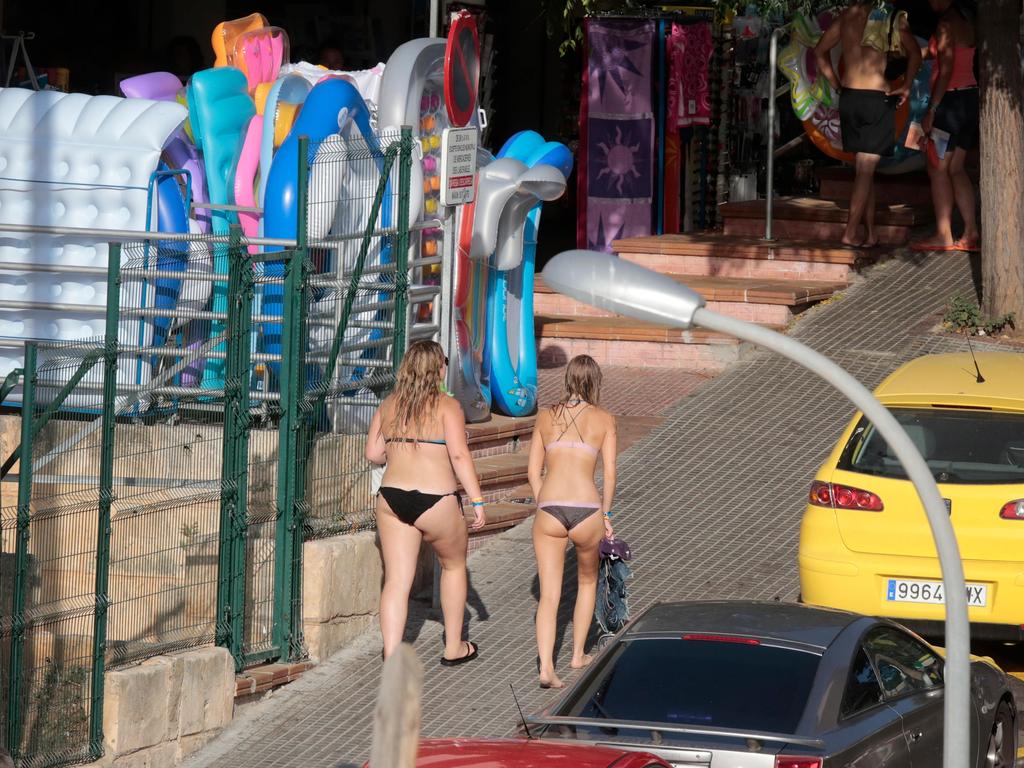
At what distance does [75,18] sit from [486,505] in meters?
11.2

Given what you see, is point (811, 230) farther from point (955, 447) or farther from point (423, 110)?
point (955, 447)

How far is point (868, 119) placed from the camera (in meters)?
16.4

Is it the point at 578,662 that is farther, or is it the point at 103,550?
the point at 578,662

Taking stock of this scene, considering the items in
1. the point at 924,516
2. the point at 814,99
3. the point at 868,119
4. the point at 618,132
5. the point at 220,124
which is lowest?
the point at 924,516

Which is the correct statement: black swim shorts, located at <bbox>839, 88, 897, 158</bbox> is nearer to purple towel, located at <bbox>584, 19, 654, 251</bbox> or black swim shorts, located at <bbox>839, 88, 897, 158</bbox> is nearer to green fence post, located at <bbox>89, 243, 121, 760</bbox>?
purple towel, located at <bbox>584, 19, 654, 251</bbox>

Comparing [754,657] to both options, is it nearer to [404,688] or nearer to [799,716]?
[799,716]

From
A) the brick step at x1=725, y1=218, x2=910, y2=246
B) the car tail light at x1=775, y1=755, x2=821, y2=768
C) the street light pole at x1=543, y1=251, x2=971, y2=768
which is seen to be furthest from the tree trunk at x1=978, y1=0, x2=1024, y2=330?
the street light pole at x1=543, y1=251, x2=971, y2=768

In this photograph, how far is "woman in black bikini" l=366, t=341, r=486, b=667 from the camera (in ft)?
29.5

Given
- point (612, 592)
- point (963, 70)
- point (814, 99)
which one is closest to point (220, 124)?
point (612, 592)

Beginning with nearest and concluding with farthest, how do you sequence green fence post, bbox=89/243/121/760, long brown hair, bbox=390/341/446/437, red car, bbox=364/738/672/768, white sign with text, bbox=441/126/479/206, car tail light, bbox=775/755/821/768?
red car, bbox=364/738/672/768 → car tail light, bbox=775/755/821/768 → green fence post, bbox=89/243/121/760 → long brown hair, bbox=390/341/446/437 → white sign with text, bbox=441/126/479/206

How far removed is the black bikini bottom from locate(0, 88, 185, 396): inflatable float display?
377cm

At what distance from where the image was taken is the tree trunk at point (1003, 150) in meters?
14.8

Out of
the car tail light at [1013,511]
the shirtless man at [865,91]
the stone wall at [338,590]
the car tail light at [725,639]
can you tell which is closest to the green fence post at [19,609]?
the stone wall at [338,590]

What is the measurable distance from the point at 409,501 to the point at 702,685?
2843mm
